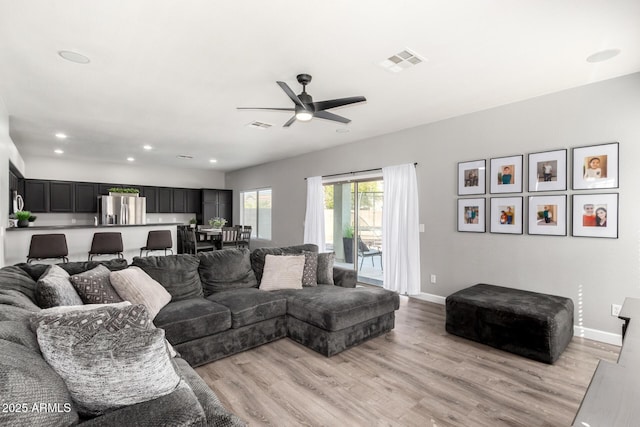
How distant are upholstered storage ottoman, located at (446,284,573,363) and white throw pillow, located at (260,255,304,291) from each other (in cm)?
175

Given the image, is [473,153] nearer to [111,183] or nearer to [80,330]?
[80,330]

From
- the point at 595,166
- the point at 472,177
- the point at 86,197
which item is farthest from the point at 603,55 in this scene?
the point at 86,197

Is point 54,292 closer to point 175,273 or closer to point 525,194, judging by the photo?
point 175,273

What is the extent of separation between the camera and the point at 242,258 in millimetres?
3828

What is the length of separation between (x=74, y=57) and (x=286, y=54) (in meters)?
1.89

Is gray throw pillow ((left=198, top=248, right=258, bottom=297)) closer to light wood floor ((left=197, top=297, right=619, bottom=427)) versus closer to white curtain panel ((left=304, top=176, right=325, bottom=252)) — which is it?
Result: light wood floor ((left=197, top=297, right=619, bottom=427))

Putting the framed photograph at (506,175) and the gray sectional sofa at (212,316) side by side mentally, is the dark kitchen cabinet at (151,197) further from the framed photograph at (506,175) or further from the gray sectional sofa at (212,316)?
the framed photograph at (506,175)

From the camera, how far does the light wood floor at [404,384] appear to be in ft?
6.97

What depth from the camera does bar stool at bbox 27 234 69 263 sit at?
469 cm

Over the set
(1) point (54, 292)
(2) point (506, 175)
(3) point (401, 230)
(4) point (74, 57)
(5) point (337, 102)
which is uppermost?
(4) point (74, 57)

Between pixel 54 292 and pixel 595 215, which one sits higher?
pixel 595 215

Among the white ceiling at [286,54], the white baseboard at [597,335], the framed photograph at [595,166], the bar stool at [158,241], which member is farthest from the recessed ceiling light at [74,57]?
the white baseboard at [597,335]

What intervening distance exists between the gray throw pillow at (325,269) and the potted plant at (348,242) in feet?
7.00

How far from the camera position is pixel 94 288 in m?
2.46
